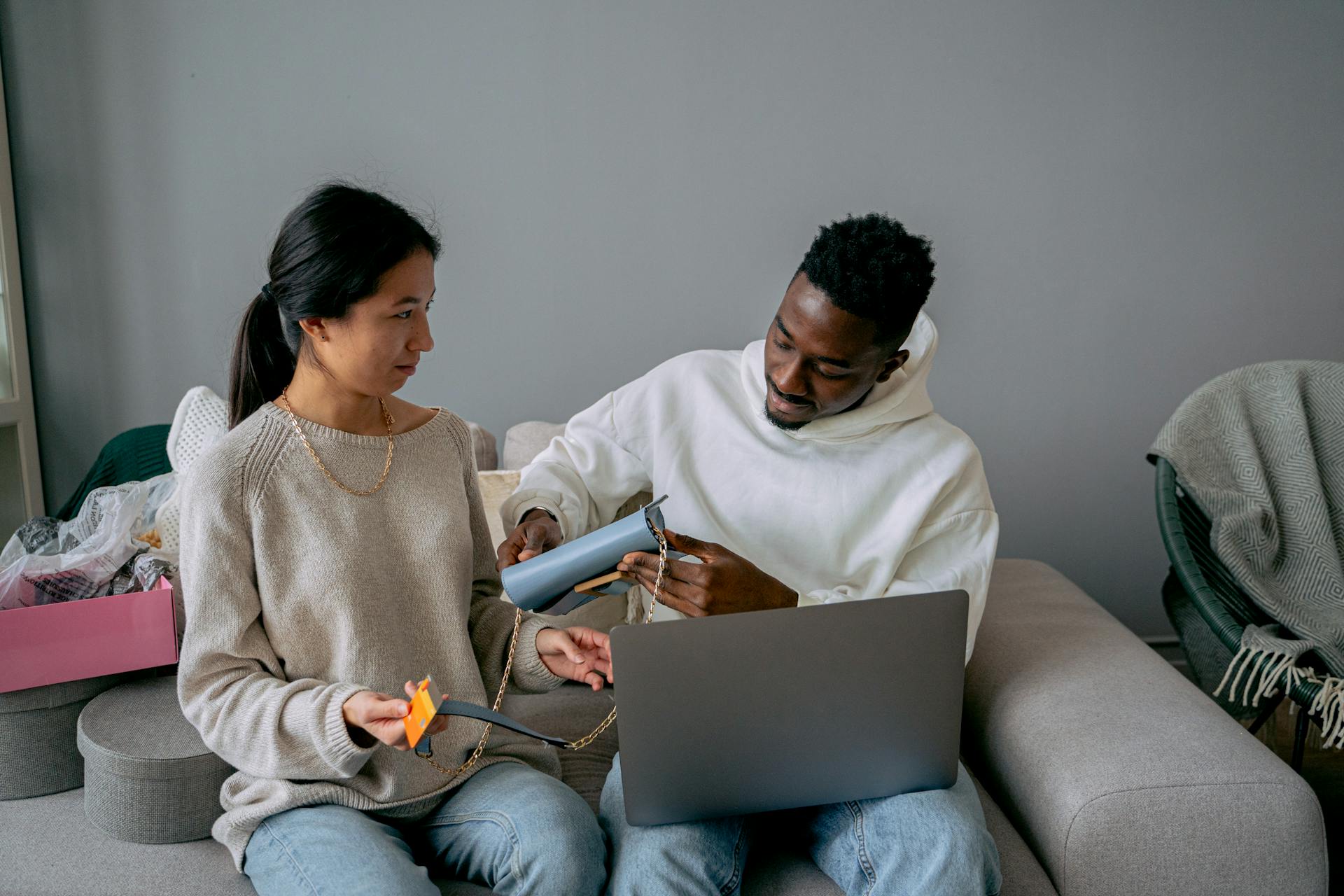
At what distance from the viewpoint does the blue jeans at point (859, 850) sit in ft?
3.46

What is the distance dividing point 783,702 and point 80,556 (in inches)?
38.6

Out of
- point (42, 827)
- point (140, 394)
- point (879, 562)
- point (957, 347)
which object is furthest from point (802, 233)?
point (42, 827)

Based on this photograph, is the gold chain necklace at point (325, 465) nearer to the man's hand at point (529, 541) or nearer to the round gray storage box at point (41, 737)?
the man's hand at point (529, 541)

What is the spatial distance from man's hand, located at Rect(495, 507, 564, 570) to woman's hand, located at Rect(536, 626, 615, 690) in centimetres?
10

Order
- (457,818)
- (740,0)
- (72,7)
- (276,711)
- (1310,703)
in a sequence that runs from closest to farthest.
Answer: (276,711) < (457,818) < (1310,703) < (72,7) < (740,0)

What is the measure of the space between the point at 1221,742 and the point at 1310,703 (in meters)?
0.50

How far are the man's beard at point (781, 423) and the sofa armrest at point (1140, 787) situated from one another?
492mm

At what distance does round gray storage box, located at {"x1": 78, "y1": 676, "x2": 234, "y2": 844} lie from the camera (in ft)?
3.75

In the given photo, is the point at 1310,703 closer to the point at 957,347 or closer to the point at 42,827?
the point at 957,347

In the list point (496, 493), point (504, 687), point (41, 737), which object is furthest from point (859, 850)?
point (41, 737)

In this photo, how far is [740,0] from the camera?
2.28 m

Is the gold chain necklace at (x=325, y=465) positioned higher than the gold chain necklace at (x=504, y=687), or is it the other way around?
the gold chain necklace at (x=325, y=465)

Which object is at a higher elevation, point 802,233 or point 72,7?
point 72,7

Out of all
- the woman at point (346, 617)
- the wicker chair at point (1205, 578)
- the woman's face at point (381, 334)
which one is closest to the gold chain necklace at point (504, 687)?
the woman at point (346, 617)
